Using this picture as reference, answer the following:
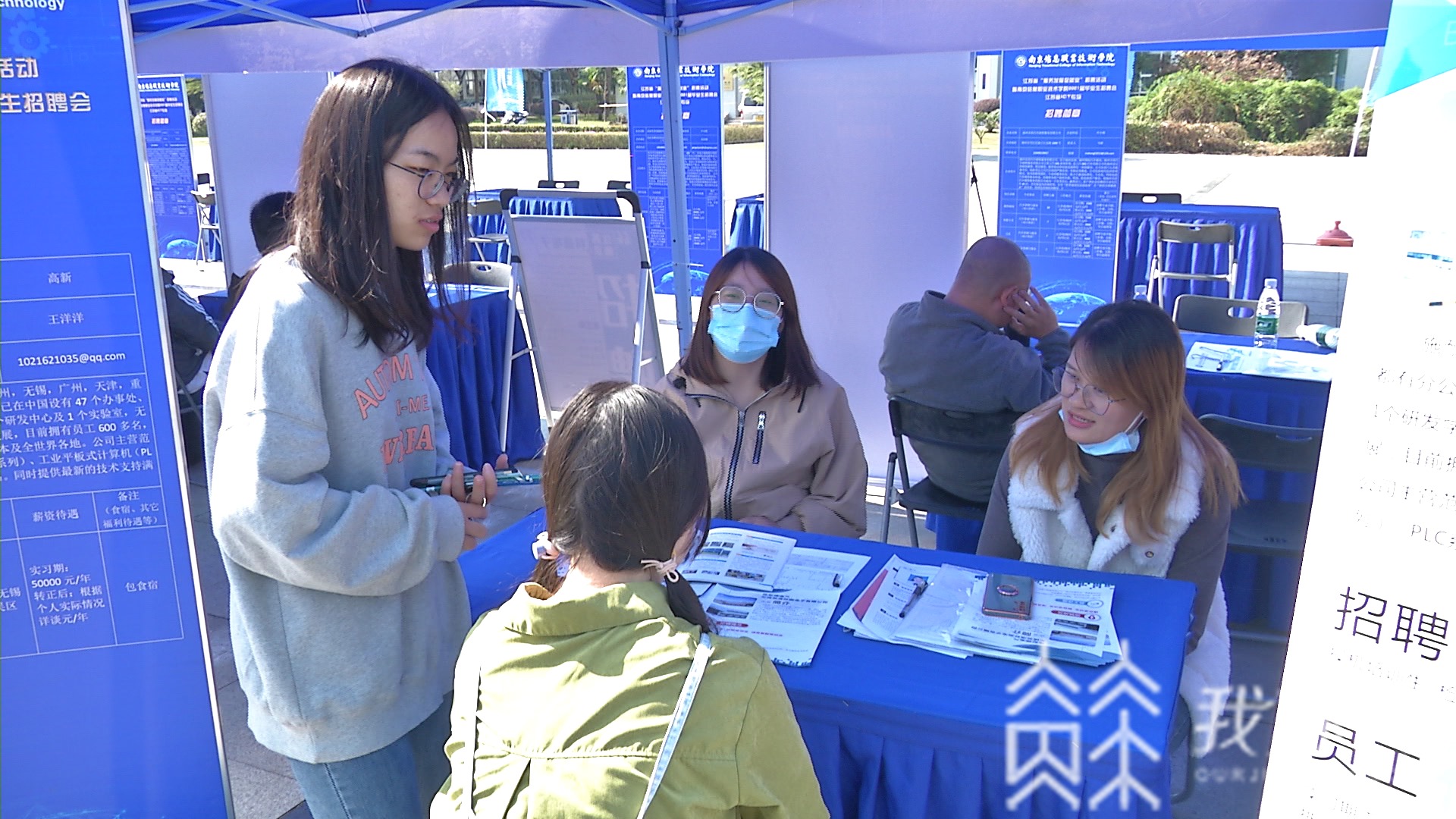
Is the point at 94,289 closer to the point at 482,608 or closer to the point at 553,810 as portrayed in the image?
the point at 482,608

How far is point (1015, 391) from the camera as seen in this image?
9.93 ft

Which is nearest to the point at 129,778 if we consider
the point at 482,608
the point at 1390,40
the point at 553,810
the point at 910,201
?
the point at 482,608

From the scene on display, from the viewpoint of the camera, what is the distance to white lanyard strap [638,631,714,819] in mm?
1010

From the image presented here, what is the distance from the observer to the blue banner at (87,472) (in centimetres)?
150

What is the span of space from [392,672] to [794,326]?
1.42 metres

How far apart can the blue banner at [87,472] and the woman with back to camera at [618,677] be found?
0.79 metres

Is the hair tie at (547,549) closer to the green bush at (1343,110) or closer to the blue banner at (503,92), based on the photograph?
the blue banner at (503,92)

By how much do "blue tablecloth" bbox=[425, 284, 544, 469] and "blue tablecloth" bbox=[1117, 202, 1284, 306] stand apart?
13.3ft

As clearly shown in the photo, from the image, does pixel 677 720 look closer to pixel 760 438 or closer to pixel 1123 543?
pixel 1123 543

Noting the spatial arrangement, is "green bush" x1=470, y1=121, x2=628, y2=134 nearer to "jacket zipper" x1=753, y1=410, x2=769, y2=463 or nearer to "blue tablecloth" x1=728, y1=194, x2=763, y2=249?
"blue tablecloth" x1=728, y1=194, x2=763, y2=249

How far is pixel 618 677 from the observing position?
1.04 metres

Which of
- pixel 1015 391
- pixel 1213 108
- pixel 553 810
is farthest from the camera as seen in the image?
pixel 1213 108

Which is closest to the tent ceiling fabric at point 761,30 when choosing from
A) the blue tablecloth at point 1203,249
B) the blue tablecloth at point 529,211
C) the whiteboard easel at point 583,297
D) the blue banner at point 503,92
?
the whiteboard easel at point 583,297

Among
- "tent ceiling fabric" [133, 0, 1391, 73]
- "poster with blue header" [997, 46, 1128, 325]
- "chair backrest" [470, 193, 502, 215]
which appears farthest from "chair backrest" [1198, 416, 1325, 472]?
"chair backrest" [470, 193, 502, 215]
